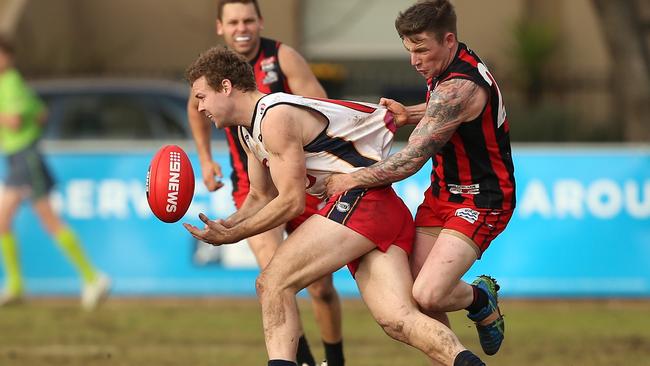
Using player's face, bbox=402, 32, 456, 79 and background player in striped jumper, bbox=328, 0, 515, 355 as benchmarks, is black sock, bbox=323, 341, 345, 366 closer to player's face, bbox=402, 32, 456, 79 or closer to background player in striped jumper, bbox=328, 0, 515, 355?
background player in striped jumper, bbox=328, 0, 515, 355

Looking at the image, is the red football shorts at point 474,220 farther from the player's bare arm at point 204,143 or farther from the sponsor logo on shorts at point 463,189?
the player's bare arm at point 204,143

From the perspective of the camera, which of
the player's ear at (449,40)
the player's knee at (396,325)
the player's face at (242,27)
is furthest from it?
the player's face at (242,27)

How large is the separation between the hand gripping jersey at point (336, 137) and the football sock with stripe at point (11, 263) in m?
6.06

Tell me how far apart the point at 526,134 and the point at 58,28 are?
302 inches

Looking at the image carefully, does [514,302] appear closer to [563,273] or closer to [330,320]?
[563,273]

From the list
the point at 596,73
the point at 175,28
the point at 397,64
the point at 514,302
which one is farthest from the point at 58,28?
the point at 514,302

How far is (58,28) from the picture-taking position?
20625 mm

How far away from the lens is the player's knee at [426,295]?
6.92 metres

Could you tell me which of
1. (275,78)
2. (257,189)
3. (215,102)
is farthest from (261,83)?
(215,102)

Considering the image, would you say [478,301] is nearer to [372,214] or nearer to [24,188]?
[372,214]

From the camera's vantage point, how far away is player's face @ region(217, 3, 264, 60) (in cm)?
839

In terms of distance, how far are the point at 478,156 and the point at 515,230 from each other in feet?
18.4

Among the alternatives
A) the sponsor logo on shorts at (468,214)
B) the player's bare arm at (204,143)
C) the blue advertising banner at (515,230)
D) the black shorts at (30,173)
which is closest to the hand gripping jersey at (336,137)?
the sponsor logo on shorts at (468,214)

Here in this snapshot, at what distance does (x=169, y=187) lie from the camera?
712cm
